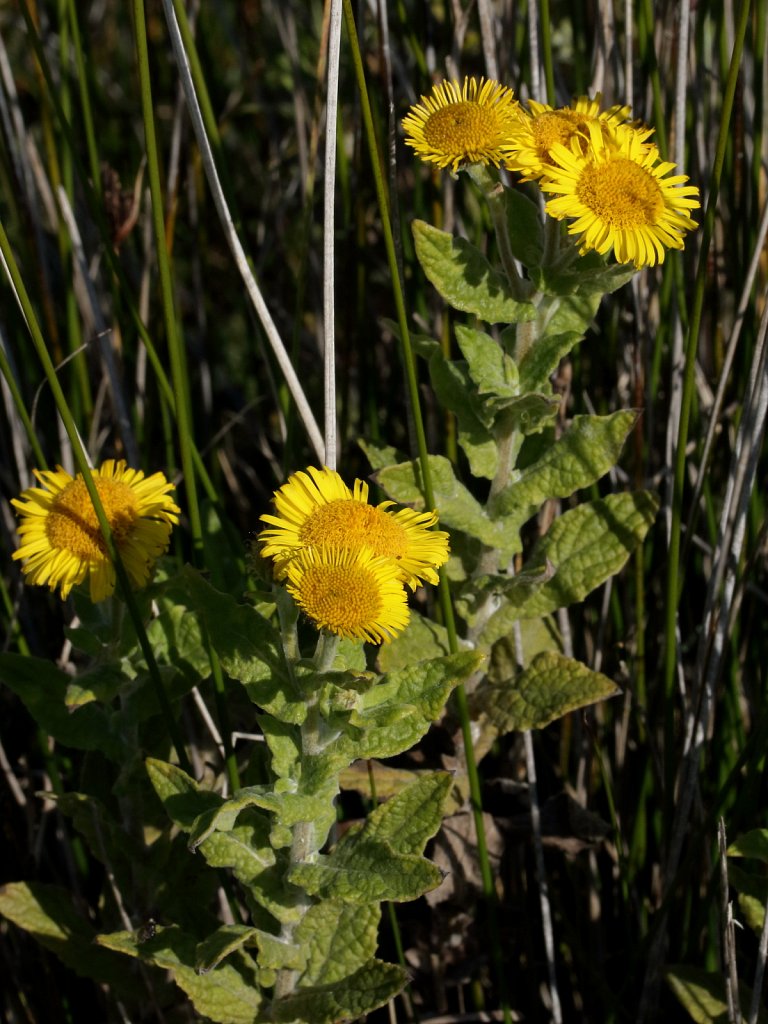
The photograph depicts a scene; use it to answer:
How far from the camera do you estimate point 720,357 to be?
1.70 metres

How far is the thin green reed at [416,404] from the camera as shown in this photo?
100cm

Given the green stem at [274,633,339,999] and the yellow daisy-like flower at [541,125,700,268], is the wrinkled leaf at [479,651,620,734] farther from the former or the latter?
the yellow daisy-like flower at [541,125,700,268]

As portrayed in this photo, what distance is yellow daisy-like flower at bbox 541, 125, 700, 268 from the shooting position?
1042 millimetres

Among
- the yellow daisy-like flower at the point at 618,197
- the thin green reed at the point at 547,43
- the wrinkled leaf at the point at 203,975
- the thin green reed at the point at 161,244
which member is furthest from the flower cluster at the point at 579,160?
the wrinkled leaf at the point at 203,975

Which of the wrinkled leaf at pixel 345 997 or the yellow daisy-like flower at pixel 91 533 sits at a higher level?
the yellow daisy-like flower at pixel 91 533

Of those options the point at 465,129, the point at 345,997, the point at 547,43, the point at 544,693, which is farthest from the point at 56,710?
the point at 547,43

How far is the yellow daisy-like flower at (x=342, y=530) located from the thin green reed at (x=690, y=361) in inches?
12.7

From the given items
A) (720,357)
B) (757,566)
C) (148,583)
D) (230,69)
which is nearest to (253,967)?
(148,583)

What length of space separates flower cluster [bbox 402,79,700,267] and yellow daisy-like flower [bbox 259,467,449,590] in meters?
0.32

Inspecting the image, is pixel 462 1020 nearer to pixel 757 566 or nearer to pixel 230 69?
pixel 757 566

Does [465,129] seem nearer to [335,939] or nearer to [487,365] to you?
[487,365]

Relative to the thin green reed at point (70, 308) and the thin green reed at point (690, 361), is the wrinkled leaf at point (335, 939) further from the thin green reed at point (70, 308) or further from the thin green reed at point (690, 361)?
the thin green reed at point (70, 308)

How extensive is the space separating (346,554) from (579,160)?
0.47m

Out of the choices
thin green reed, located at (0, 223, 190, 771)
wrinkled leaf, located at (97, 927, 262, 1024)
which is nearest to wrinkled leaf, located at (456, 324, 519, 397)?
thin green reed, located at (0, 223, 190, 771)
